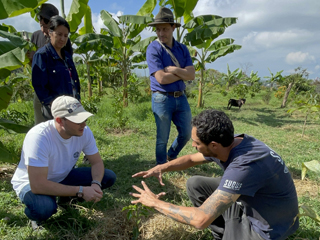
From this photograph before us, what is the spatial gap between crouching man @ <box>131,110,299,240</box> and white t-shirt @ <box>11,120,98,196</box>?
0.89m

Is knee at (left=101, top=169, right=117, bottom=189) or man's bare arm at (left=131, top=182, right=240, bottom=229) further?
knee at (left=101, top=169, right=117, bottom=189)

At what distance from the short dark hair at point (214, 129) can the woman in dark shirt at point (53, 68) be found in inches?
76.5

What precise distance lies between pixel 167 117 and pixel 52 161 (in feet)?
5.02

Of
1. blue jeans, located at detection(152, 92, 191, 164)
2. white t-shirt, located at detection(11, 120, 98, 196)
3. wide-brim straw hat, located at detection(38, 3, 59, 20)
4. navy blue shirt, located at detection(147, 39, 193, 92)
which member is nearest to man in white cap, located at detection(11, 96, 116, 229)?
white t-shirt, located at detection(11, 120, 98, 196)

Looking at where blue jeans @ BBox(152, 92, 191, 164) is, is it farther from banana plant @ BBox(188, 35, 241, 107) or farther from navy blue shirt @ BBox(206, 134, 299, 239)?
banana plant @ BBox(188, 35, 241, 107)

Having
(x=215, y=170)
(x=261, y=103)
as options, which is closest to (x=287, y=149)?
(x=215, y=170)

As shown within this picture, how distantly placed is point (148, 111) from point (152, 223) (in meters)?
5.94

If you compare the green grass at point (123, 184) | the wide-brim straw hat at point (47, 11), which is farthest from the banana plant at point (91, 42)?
the wide-brim straw hat at point (47, 11)

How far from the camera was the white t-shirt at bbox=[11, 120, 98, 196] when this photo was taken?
1989 millimetres

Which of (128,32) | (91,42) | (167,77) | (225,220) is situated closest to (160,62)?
(167,77)

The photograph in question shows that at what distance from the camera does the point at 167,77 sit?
10.1 ft

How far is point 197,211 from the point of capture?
1.63 meters

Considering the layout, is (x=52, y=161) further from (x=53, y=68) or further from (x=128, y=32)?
(x=128, y=32)

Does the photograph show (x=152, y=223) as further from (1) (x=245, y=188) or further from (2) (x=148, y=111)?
(2) (x=148, y=111)
